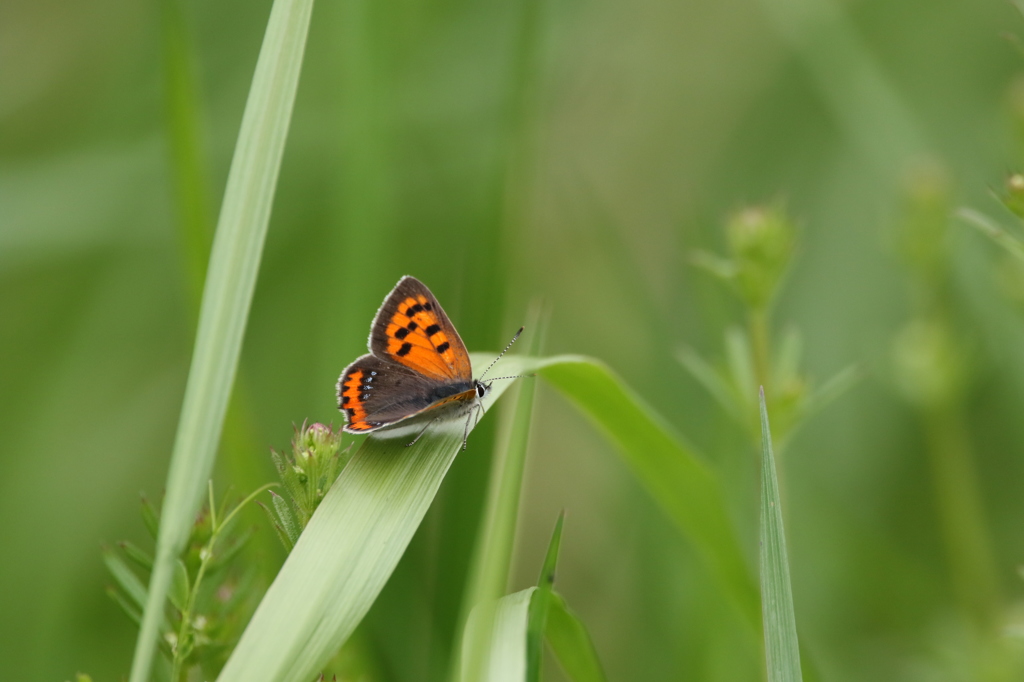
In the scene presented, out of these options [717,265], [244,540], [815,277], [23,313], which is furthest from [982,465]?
[23,313]

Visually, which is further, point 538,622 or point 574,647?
point 574,647

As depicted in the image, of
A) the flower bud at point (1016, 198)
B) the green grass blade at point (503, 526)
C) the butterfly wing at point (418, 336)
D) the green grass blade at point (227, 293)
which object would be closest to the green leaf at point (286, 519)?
the green grass blade at point (227, 293)

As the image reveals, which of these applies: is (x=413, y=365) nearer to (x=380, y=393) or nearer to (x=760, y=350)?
(x=380, y=393)

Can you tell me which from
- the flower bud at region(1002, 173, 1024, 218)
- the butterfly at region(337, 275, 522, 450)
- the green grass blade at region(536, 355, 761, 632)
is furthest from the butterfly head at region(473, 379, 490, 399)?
A: the flower bud at region(1002, 173, 1024, 218)

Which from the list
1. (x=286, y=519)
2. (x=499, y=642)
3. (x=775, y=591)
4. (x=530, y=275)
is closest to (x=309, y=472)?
(x=286, y=519)

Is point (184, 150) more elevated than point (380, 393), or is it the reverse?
point (184, 150)

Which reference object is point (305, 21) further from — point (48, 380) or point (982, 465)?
point (982, 465)
